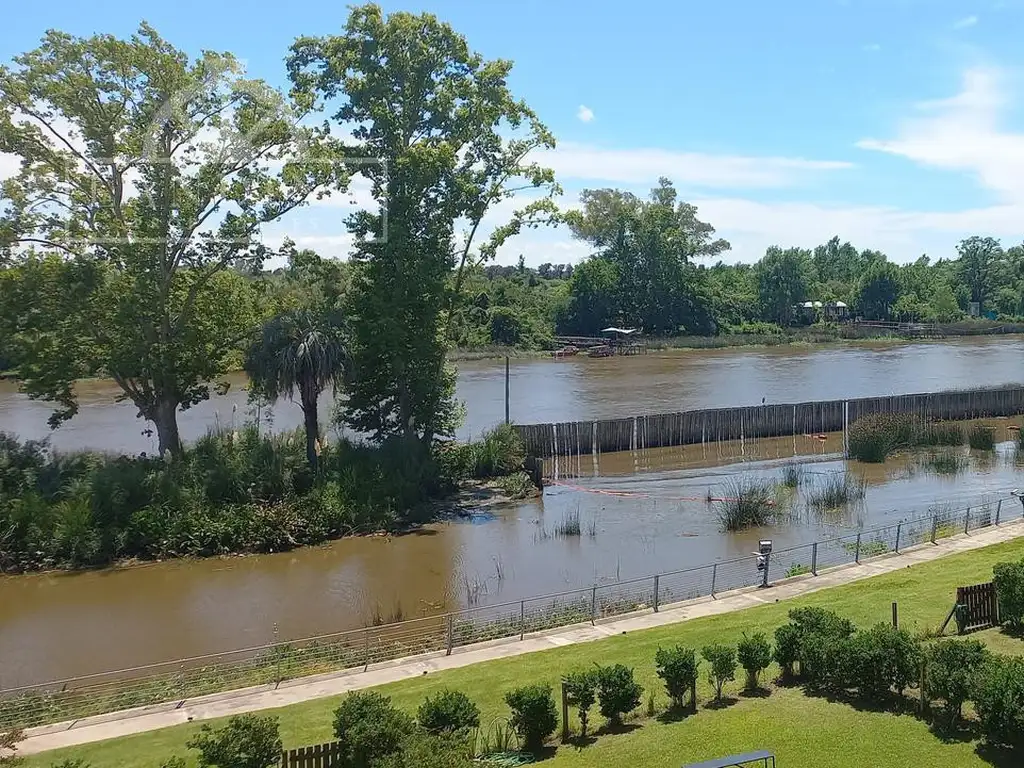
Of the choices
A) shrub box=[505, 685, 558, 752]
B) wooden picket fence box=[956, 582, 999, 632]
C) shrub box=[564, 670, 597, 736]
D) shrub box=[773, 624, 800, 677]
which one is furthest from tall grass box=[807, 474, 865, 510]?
shrub box=[505, 685, 558, 752]

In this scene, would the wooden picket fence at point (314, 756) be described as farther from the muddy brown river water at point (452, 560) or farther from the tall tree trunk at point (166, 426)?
the tall tree trunk at point (166, 426)

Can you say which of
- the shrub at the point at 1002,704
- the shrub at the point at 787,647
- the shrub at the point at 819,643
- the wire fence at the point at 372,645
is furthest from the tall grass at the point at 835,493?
the shrub at the point at 1002,704

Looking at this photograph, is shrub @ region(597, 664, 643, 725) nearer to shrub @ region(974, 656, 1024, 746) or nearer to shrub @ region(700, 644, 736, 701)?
shrub @ region(700, 644, 736, 701)

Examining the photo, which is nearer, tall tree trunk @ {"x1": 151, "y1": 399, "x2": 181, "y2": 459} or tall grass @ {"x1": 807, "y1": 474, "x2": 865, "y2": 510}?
tall grass @ {"x1": 807, "y1": 474, "x2": 865, "y2": 510}

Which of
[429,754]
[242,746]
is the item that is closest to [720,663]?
[429,754]

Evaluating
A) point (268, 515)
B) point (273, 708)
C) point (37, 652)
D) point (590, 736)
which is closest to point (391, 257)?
point (268, 515)

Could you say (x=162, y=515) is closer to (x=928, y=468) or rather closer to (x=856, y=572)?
(x=856, y=572)

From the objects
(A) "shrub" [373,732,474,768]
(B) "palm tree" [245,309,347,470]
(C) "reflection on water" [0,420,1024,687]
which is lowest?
(C) "reflection on water" [0,420,1024,687]
